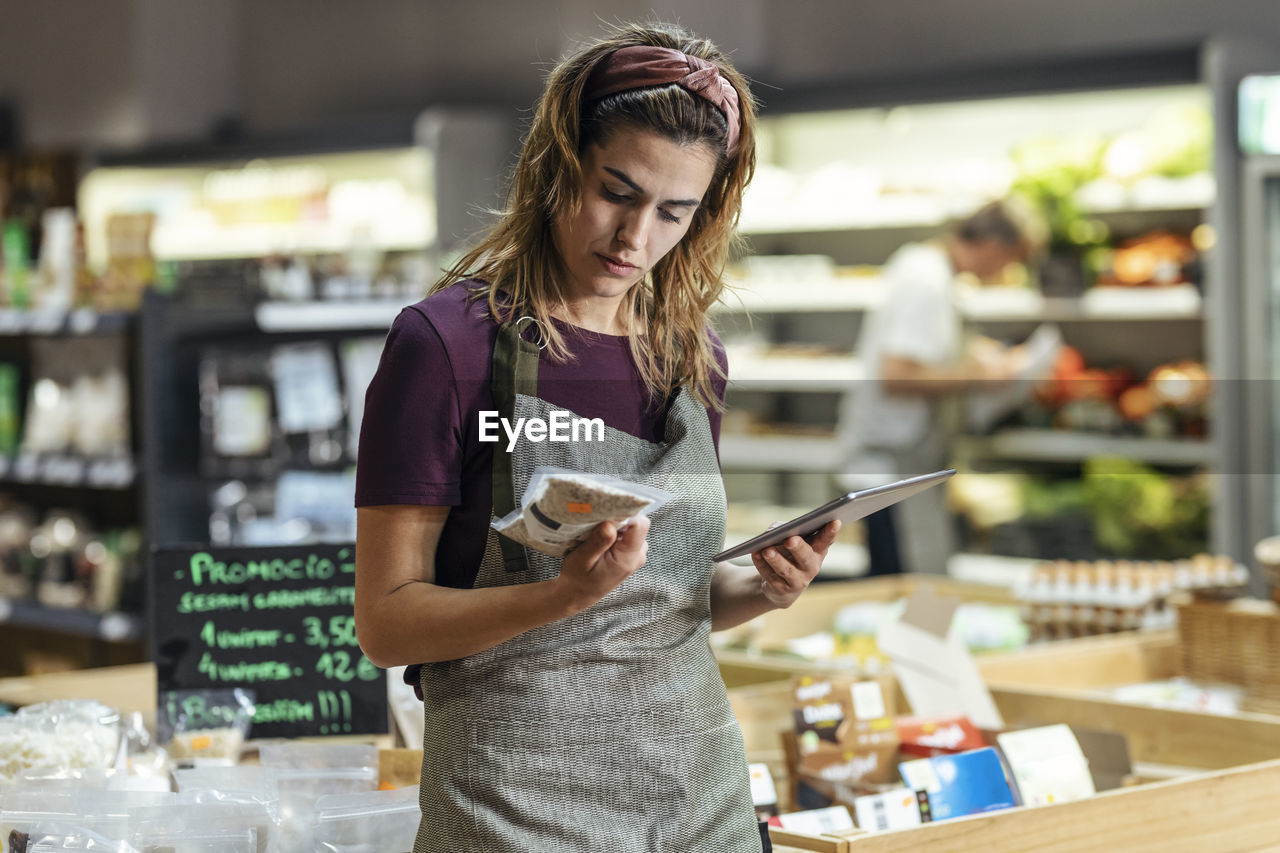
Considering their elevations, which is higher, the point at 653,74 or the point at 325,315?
the point at 325,315

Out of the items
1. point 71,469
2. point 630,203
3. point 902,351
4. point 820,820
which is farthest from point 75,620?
point 630,203

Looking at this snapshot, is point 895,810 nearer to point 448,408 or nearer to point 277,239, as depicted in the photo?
point 448,408

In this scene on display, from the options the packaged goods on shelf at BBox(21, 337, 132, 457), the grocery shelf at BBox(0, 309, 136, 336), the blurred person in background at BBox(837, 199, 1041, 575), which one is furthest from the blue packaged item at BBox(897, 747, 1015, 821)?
the packaged goods on shelf at BBox(21, 337, 132, 457)

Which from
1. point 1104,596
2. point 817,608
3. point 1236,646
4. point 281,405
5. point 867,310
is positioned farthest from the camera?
point 867,310

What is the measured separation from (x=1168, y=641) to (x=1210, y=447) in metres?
2.32

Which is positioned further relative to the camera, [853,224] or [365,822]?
[853,224]

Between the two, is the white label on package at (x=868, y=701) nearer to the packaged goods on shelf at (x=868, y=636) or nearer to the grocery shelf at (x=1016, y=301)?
the packaged goods on shelf at (x=868, y=636)

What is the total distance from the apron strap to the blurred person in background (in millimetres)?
3797

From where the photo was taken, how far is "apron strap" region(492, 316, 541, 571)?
123 cm

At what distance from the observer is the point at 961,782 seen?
70.9 inches

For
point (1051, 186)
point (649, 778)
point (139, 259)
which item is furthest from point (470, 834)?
point (1051, 186)

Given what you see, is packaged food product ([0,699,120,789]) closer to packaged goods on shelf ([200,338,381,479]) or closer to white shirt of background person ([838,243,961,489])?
packaged goods on shelf ([200,338,381,479])

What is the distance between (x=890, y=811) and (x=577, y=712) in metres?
0.70

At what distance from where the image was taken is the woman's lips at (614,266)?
1.29 metres
